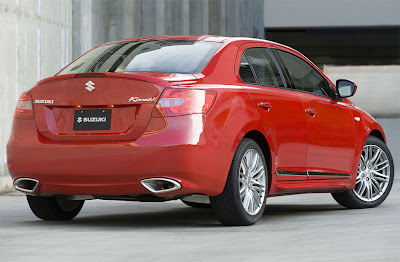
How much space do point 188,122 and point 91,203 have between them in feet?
11.1

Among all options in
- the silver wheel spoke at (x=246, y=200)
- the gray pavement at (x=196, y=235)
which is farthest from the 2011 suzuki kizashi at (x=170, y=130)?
the gray pavement at (x=196, y=235)

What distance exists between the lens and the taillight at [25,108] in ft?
23.7

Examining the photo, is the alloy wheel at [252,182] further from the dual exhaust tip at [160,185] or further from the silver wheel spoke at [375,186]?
the silver wheel spoke at [375,186]

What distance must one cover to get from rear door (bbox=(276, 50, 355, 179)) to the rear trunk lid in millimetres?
1589

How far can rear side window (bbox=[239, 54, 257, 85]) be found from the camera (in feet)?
24.7

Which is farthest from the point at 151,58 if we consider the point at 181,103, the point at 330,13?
the point at 330,13

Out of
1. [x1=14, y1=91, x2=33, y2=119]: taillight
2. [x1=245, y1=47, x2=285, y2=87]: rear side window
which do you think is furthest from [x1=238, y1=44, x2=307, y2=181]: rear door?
[x1=14, y1=91, x2=33, y2=119]: taillight

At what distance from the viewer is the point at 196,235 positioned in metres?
6.70

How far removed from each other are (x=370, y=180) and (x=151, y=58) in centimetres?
285

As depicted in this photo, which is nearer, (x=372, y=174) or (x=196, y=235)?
(x=196, y=235)

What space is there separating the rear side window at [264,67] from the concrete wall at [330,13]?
38.0 m

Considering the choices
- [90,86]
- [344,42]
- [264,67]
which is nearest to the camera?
[90,86]

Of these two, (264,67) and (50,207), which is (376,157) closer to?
(264,67)

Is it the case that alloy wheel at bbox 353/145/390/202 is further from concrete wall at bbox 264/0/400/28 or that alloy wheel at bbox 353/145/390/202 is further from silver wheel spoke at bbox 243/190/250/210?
concrete wall at bbox 264/0/400/28
